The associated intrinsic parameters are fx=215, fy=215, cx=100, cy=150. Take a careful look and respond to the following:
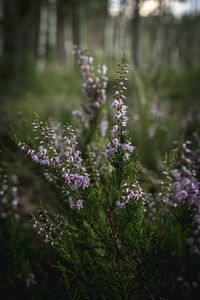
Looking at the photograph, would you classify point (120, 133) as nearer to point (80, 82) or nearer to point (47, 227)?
point (47, 227)

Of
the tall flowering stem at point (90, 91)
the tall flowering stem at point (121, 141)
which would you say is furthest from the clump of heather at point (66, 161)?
the tall flowering stem at point (90, 91)

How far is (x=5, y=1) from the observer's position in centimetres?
1619

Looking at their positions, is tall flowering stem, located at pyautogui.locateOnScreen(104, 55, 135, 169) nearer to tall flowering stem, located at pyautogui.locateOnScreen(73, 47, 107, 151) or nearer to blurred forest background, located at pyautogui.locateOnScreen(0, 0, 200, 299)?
blurred forest background, located at pyautogui.locateOnScreen(0, 0, 200, 299)

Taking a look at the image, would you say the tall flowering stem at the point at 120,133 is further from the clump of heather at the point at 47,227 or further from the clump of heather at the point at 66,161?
the clump of heather at the point at 47,227

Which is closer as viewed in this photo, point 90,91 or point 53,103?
point 90,91

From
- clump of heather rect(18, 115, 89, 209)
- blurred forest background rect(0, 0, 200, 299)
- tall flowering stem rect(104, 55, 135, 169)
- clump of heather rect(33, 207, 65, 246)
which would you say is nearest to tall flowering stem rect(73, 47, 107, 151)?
blurred forest background rect(0, 0, 200, 299)

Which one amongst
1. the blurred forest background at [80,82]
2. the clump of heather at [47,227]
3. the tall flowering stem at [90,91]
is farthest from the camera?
the blurred forest background at [80,82]

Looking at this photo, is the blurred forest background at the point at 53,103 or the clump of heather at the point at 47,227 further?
the blurred forest background at the point at 53,103

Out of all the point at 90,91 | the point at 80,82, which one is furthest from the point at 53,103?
the point at 90,91

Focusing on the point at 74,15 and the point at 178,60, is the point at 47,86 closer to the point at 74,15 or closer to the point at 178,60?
the point at 74,15

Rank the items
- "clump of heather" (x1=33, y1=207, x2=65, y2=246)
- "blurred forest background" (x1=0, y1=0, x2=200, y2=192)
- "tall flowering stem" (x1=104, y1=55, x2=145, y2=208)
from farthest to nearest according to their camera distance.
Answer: "blurred forest background" (x1=0, y1=0, x2=200, y2=192)
"clump of heather" (x1=33, y1=207, x2=65, y2=246)
"tall flowering stem" (x1=104, y1=55, x2=145, y2=208)

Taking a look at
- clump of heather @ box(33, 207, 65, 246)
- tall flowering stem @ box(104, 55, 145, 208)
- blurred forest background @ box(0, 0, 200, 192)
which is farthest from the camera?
blurred forest background @ box(0, 0, 200, 192)

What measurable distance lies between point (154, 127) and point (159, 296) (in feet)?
10.5

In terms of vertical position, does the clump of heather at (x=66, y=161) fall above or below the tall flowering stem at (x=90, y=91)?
below
